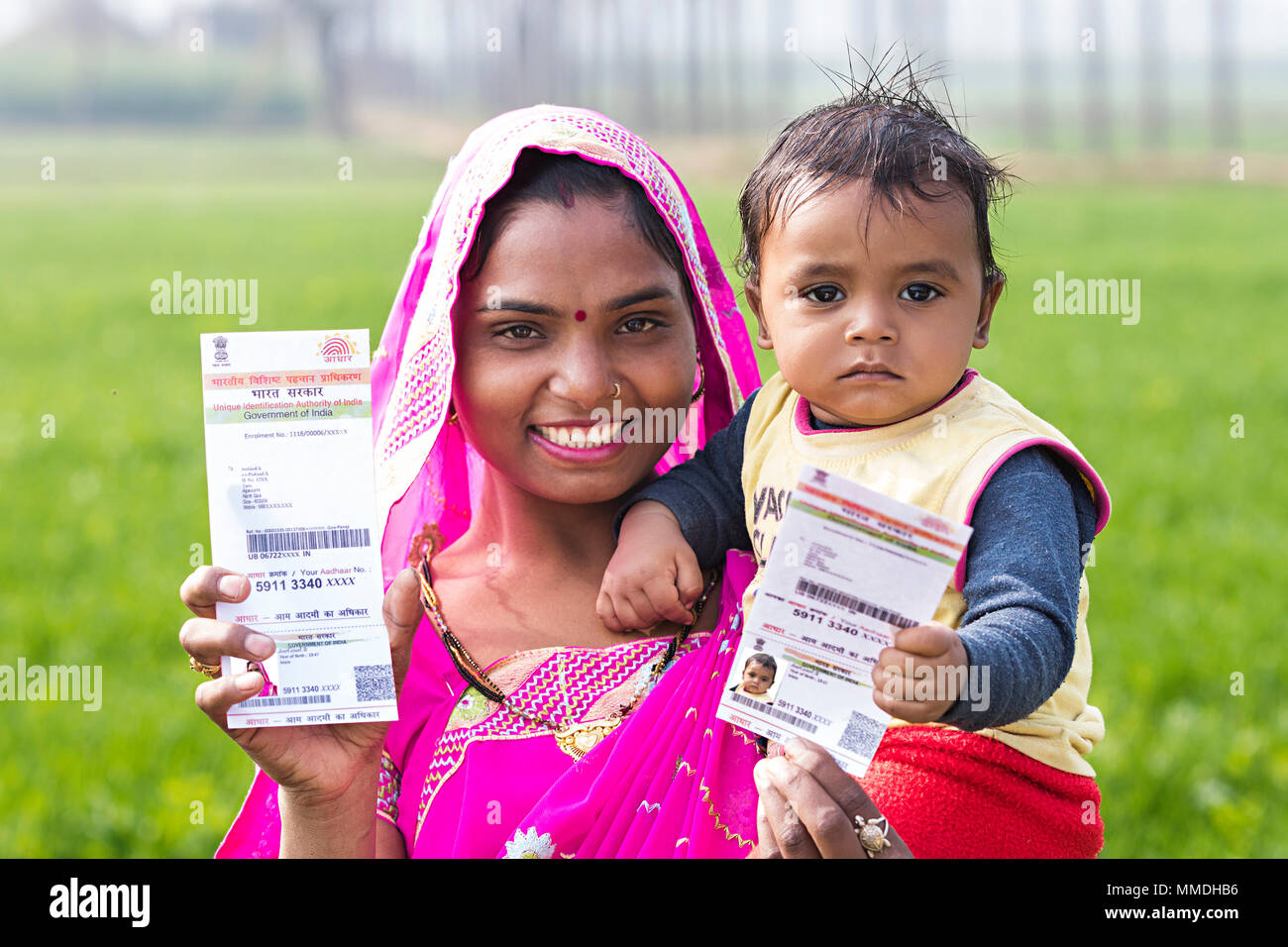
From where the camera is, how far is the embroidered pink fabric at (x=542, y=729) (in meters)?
2.30

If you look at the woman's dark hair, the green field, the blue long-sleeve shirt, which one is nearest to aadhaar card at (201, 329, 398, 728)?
the woman's dark hair

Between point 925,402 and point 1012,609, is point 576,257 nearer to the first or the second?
point 925,402

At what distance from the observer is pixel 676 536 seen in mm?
2367

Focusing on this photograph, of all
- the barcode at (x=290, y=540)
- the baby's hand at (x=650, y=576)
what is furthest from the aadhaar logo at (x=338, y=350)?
the baby's hand at (x=650, y=576)

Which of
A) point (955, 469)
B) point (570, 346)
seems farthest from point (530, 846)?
point (955, 469)

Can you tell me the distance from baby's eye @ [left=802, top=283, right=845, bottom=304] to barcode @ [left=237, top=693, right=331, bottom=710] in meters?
0.95

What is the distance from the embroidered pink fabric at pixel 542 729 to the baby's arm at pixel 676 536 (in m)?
0.10

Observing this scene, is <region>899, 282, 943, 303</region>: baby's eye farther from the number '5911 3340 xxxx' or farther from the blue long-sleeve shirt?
the number '5911 3340 xxxx'

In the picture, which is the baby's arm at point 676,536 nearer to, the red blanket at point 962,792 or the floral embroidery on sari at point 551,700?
the floral embroidery on sari at point 551,700

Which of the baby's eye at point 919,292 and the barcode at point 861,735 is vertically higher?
the baby's eye at point 919,292

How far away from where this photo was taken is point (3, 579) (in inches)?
294

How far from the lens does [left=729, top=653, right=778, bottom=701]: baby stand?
1921mm
